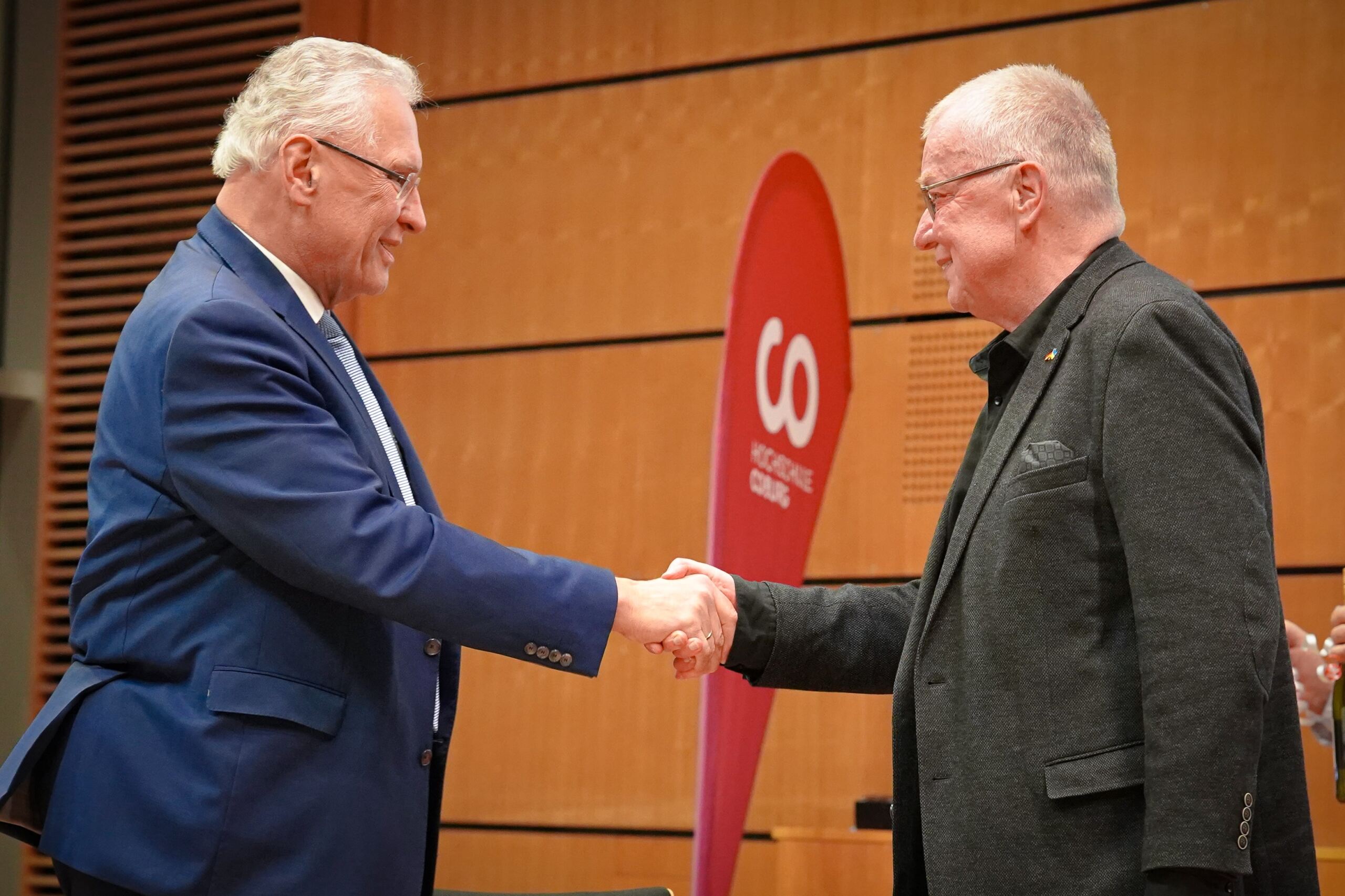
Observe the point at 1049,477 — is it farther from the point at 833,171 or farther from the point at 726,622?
the point at 833,171

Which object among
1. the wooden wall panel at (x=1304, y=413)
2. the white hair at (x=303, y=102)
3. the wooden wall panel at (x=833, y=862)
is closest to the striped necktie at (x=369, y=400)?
the white hair at (x=303, y=102)

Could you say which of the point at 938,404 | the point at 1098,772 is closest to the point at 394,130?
the point at 1098,772

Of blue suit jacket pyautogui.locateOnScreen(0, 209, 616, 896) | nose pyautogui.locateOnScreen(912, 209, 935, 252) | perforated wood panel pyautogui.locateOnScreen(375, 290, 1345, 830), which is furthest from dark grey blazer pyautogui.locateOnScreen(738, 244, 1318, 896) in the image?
perforated wood panel pyautogui.locateOnScreen(375, 290, 1345, 830)

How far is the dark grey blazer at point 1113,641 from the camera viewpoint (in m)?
1.54

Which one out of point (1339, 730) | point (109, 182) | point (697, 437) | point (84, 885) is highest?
point (109, 182)

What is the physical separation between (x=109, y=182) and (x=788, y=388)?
300cm

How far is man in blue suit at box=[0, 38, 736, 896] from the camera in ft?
5.44

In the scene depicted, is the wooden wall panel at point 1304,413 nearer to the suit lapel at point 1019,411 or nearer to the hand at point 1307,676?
the hand at point 1307,676

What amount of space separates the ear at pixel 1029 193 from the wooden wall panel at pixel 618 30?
6.35 feet

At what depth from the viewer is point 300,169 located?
1998 millimetres

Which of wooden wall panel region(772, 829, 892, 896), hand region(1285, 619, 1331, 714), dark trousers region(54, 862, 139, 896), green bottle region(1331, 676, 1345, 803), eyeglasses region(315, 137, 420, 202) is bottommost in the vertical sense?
wooden wall panel region(772, 829, 892, 896)

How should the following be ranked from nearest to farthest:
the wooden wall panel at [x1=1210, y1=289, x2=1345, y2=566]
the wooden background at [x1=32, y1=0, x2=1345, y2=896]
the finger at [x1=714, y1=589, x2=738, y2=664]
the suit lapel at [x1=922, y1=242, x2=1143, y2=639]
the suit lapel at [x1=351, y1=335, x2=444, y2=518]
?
1. the suit lapel at [x1=922, y1=242, x2=1143, y2=639]
2. the suit lapel at [x1=351, y1=335, x2=444, y2=518]
3. the finger at [x1=714, y1=589, x2=738, y2=664]
4. the wooden wall panel at [x1=1210, y1=289, x2=1345, y2=566]
5. the wooden background at [x1=32, y1=0, x2=1345, y2=896]

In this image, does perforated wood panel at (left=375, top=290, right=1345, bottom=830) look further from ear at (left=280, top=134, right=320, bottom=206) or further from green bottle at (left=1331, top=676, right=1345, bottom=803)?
ear at (left=280, top=134, right=320, bottom=206)

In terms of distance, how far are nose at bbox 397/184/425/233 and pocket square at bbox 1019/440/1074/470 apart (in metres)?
0.95
